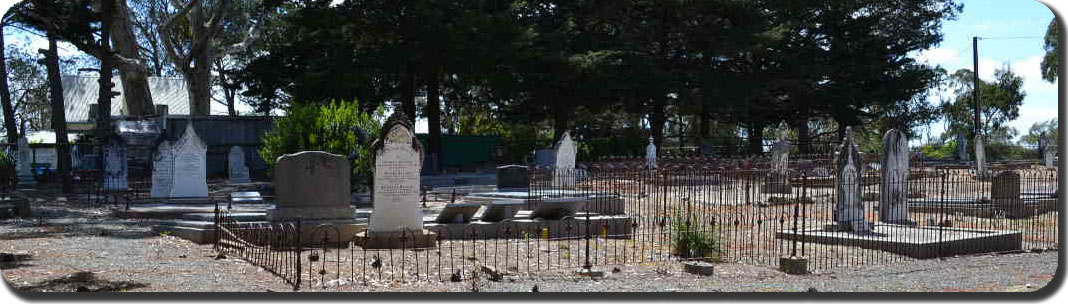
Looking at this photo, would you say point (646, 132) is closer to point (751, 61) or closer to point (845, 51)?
point (751, 61)

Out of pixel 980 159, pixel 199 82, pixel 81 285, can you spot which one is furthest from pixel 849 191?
pixel 199 82

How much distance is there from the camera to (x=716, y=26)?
4316 centimetres

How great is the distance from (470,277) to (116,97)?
46.3 metres

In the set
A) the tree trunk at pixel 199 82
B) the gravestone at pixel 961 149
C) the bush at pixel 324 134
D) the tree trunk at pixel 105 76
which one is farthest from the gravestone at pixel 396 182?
the gravestone at pixel 961 149

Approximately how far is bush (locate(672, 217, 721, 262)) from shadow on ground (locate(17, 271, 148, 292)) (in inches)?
251

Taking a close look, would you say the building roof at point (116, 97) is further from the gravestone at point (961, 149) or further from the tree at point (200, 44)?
the gravestone at point (961, 149)

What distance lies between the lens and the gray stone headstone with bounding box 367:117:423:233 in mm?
14062

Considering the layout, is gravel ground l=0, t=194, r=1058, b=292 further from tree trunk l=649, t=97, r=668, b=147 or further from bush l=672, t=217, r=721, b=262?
tree trunk l=649, t=97, r=668, b=147

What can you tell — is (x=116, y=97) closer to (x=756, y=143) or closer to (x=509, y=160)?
(x=509, y=160)

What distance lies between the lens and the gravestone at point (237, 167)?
34938mm

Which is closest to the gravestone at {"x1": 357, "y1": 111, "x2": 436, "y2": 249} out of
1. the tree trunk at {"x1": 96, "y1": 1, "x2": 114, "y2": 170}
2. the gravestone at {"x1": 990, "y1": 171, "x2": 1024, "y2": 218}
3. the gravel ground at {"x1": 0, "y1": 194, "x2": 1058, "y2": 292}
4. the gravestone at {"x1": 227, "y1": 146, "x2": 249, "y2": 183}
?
the gravel ground at {"x1": 0, "y1": 194, "x2": 1058, "y2": 292}

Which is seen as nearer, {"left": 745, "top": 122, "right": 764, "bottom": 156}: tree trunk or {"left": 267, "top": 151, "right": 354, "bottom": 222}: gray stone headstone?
{"left": 267, "top": 151, "right": 354, "bottom": 222}: gray stone headstone

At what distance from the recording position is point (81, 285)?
32.0 feet

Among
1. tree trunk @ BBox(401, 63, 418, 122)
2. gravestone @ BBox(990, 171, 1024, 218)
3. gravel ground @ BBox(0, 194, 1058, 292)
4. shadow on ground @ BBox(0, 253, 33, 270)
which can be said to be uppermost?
tree trunk @ BBox(401, 63, 418, 122)
